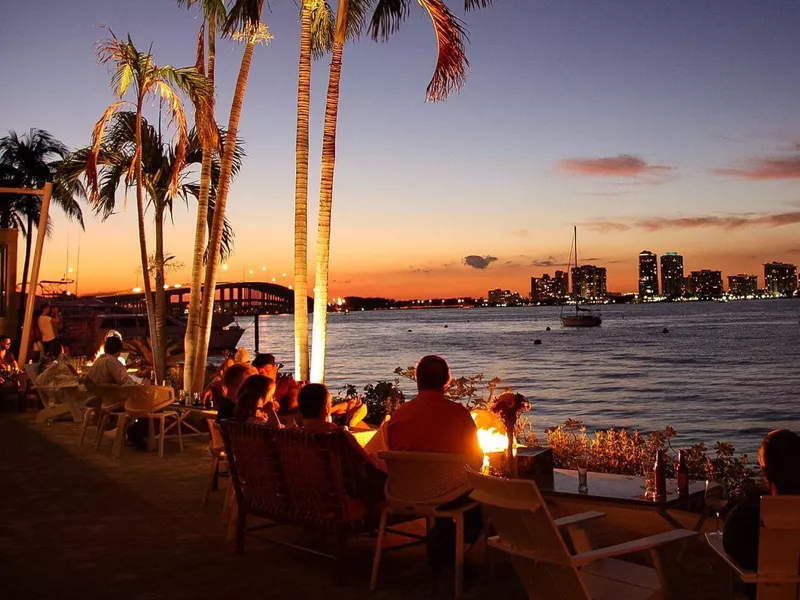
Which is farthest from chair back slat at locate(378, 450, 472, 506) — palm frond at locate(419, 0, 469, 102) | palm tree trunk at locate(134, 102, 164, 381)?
palm tree trunk at locate(134, 102, 164, 381)

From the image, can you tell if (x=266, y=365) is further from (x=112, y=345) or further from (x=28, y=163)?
(x=28, y=163)

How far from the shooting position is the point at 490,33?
15055 millimetres

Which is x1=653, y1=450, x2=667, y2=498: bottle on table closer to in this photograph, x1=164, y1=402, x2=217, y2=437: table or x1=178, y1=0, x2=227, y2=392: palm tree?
x1=164, y1=402, x2=217, y2=437: table

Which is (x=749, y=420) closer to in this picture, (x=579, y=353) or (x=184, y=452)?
(x=184, y=452)

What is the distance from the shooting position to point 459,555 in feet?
14.6

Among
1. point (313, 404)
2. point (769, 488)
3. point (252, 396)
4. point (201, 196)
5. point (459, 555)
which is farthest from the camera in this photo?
point (201, 196)

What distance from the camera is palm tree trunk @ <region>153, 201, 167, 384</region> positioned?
15039mm

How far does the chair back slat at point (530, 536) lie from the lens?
335cm

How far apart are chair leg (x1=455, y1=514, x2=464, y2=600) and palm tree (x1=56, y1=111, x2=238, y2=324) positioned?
11.3 meters

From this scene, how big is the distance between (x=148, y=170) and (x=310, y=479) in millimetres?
12195

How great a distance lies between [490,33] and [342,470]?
470 inches

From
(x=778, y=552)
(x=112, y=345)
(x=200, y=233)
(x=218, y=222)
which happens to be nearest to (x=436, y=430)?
(x=778, y=552)

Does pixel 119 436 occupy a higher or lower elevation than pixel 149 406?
lower

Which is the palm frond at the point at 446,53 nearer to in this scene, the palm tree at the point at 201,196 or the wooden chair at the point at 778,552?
the palm tree at the point at 201,196
